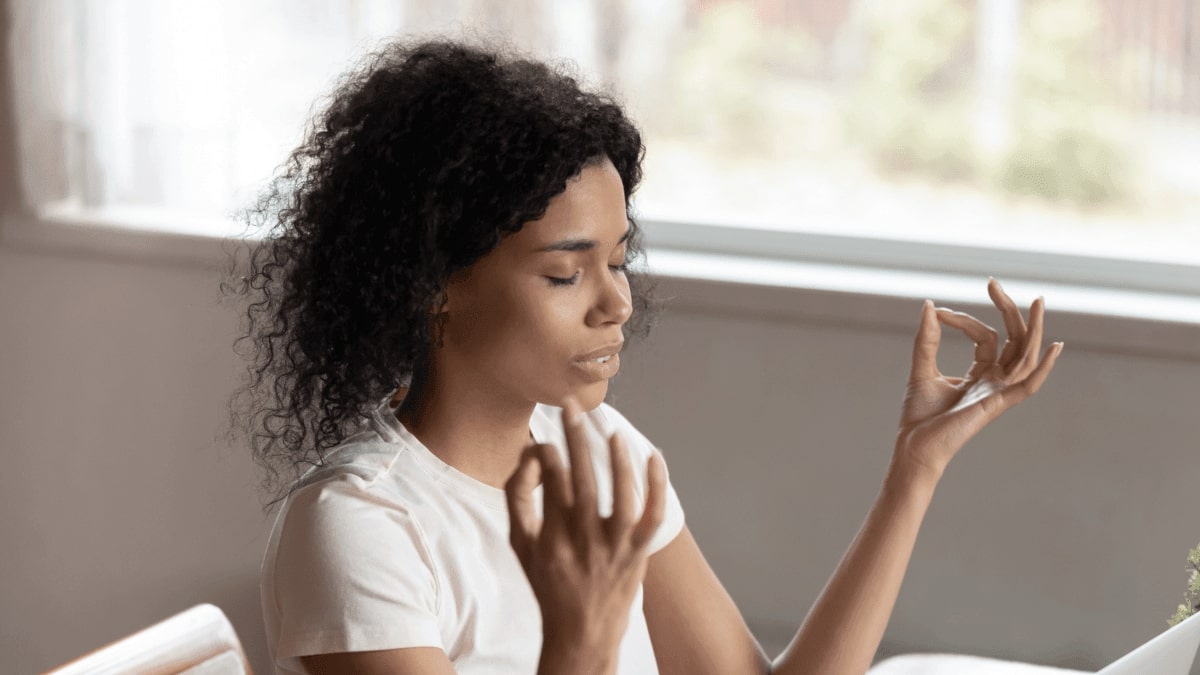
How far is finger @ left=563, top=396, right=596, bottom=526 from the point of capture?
0.59 metres

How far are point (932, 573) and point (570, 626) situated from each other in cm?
157

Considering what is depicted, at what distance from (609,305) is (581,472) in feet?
1.28

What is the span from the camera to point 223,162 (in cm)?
243

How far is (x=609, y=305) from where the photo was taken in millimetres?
980

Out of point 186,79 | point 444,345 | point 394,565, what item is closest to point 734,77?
point 186,79

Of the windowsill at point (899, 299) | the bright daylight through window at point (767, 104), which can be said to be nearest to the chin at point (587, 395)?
the windowsill at point (899, 299)

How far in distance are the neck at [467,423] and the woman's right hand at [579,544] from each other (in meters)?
0.40

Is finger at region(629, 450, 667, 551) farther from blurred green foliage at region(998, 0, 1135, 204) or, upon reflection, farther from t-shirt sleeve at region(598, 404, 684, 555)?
blurred green foliage at region(998, 0, 1135, 204)

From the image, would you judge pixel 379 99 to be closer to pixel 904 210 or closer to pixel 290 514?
pixel 290 514

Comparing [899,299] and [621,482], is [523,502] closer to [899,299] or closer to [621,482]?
[621,482]

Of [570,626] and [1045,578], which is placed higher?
[570,626]

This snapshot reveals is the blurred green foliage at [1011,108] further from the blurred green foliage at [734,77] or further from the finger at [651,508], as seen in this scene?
the finger at [651,508]

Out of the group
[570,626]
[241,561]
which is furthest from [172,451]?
[570,626]

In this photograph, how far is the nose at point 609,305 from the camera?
0.98 metres
